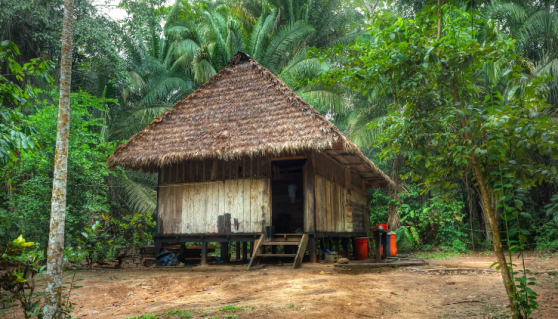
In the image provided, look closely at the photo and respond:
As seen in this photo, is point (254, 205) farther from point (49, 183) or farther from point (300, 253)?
point (49, 183)

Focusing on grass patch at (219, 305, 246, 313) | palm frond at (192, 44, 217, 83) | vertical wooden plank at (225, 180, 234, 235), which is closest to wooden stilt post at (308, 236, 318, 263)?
vertical wooden plank at (225, 180, 234, 235)

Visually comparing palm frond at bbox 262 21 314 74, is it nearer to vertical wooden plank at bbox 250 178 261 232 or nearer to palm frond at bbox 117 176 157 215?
palm frond at bbox 117 176 157 215

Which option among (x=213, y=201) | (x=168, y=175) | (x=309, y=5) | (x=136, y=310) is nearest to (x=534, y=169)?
(x=136, y=310)

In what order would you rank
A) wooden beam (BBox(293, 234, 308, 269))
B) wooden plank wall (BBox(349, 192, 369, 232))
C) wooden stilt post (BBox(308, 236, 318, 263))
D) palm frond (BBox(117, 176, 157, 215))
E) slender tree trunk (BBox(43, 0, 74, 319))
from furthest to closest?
palm frond (BBox(117, 176, 157, 215))
wooden plank wall (BBox(349, 192, 369, 232))
wooden stilt post (BBox(308, 236, 318, 263))
wooden beam (BBox(293, 234, 308, 269))
slender tree trunk (BBox(43, 0, 74, 319))

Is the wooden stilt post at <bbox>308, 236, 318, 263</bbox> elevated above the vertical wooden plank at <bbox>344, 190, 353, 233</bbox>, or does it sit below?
below

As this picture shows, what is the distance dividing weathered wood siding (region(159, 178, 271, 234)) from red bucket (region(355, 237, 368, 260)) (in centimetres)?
326

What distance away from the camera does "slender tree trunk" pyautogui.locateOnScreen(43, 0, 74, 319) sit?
4.06m

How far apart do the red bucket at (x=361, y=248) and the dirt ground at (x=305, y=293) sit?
7.53 feet

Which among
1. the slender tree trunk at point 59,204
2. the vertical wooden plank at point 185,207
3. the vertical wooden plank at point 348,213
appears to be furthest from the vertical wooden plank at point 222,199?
the slender tree trunk at point 59,204

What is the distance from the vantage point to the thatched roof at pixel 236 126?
27.6 ft

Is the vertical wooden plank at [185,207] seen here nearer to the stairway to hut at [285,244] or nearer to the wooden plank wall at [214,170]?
the wooden plank wall at [214,170]

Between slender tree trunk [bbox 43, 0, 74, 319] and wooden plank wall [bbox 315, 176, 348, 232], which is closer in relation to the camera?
slender tree trunk [bbox 43, 0, 74, 319]

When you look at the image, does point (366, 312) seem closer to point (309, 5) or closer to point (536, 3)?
point (536, 3)

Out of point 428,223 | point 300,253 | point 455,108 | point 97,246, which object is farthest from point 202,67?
point 455,108
